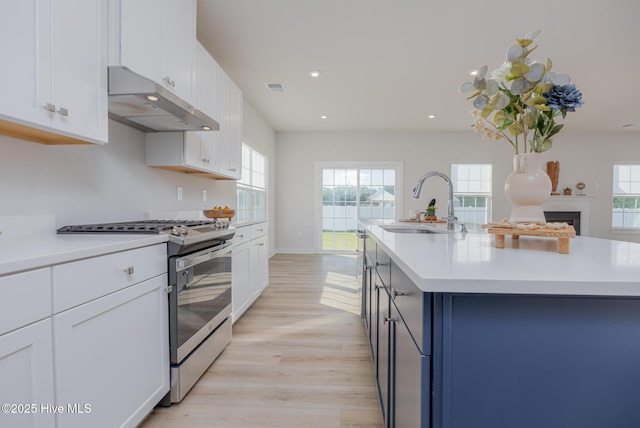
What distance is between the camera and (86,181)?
169 centimetres

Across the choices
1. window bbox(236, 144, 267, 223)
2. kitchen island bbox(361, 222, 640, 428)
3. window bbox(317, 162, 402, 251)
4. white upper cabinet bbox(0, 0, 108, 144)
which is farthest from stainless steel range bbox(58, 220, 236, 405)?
window bbox(317, 162, 402, 251)

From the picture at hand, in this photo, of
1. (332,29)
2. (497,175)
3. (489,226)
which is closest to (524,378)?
(489,226)

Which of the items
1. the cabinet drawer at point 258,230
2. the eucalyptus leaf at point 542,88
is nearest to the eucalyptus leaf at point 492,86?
the eucalyptus leaf at point 542,88

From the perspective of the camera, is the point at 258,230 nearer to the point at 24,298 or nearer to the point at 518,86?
the point at 24,298

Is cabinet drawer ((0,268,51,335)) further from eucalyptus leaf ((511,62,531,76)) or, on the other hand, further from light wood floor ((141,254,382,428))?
eucalyptus leaf ((511,62,531,76))

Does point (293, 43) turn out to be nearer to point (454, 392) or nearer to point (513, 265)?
point (513, 265)

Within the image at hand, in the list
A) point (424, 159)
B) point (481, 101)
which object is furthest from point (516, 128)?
point (424, 159)

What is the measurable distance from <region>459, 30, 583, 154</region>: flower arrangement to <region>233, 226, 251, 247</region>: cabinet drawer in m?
1.94

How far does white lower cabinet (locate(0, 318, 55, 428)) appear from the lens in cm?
80

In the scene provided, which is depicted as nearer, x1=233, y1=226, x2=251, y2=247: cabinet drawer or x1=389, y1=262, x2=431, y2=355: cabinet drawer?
x1=389, y1=262, x2=431, y2=355: cabinet drawer

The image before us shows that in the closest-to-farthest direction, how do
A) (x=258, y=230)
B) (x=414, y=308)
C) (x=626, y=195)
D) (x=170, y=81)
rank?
1. (x=414, y=308)
2. (x=170, y=81)
3. (x=258, y=230)
4. (x=626, y=195)

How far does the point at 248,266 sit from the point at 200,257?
45.4 inches

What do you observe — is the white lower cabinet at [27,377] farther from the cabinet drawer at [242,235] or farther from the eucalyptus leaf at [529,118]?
the eucalyptus leaf at [529,118]

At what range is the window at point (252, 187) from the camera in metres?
4.61
